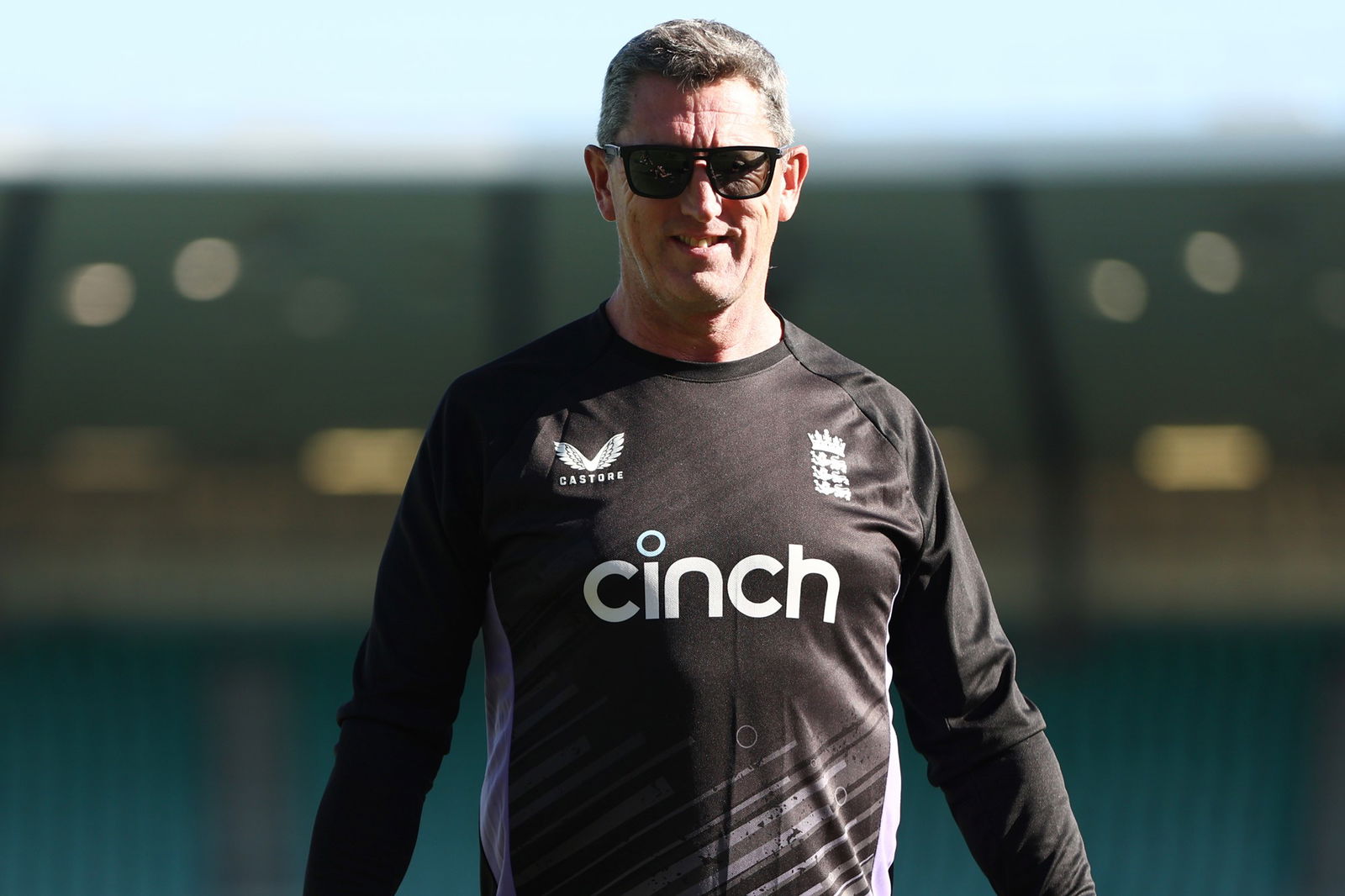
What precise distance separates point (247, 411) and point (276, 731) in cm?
194

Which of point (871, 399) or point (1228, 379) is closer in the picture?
point (871, 399)

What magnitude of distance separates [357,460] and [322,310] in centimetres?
92

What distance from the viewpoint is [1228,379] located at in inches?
353

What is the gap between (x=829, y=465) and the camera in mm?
1707

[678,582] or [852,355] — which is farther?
[852,355]

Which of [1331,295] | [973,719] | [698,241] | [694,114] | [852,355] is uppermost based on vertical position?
[694,114]

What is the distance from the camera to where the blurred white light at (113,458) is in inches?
340

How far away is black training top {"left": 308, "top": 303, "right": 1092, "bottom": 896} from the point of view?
5.28ft

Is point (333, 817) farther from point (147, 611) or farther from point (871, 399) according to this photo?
point (147, 611)

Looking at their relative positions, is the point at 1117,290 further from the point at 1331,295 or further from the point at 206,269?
the point at 206,269

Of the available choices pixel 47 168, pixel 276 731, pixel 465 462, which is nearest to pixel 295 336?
pixel 47 168

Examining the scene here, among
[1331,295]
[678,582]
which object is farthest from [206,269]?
[678,582]

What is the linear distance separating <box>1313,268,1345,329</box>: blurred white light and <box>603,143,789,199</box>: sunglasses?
8405 millimetres

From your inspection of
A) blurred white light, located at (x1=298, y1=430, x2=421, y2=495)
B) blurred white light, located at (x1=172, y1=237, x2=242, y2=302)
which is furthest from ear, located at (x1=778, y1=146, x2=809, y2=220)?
blurred white light, located at (x1=172, y1=237, x2=242, y2=302)
